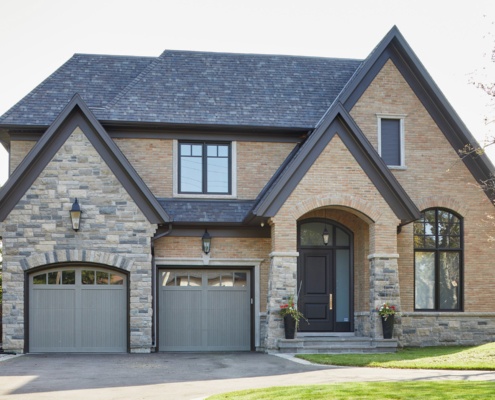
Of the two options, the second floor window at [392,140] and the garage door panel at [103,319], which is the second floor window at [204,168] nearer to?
the garage door panel at [103,319]

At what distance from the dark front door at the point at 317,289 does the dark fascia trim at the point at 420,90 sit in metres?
4.27

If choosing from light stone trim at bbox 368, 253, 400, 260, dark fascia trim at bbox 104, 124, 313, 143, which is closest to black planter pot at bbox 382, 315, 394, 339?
light stone trim at bbox 368, 253, 400, 260

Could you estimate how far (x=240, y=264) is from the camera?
22000 mm

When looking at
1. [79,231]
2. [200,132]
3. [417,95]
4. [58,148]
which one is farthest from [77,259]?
[417,95]

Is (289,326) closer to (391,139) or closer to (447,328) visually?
(447,328)

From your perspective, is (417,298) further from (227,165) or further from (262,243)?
(227,165)

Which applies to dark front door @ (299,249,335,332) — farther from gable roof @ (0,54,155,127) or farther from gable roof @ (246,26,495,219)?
gable roof @ (0,54,155,127)

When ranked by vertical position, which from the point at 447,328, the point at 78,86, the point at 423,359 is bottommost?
the point at 423,359

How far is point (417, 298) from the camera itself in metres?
22.6

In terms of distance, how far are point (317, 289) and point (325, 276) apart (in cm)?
43

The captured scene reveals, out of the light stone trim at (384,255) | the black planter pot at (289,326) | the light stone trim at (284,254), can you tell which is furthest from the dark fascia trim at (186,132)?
the black planter pot at (289,326)

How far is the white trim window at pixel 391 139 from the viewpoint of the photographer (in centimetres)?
2278

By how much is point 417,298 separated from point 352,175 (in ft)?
14.6

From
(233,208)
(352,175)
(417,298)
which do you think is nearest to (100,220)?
(233,208)
